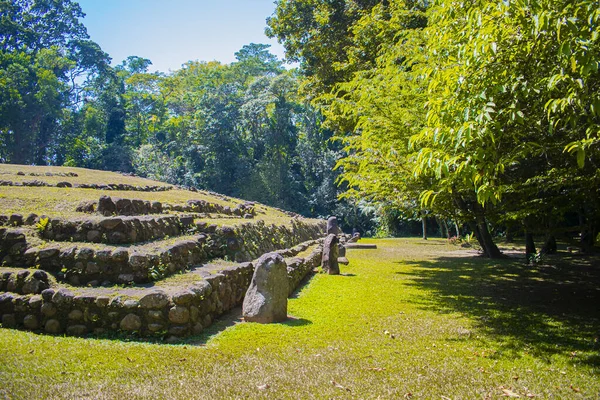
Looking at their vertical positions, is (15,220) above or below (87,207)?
below

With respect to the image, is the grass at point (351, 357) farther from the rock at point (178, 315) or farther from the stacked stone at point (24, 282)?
the stacked stone at point (24, 282)

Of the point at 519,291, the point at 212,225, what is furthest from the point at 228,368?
the point at 519,291

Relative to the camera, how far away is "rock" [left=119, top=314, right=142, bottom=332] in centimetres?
693

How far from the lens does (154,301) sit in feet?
23.0

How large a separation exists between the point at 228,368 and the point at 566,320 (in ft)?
21.8

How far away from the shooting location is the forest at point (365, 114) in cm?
519

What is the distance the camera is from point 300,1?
2336 cm

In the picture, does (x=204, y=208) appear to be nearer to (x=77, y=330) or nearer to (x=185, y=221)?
(x=185, y=221)

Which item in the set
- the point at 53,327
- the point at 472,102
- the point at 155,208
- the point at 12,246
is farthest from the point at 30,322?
the point at 472,102

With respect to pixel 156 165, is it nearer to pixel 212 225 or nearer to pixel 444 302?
pixel 212 225

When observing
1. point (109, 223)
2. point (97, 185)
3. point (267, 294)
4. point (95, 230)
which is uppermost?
point (97, 185)

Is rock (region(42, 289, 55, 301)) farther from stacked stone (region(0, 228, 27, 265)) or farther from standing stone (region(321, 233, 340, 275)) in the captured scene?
standing stone (region(321, 233, 340, 275))

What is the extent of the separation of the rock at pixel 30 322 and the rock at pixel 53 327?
0.68 ft

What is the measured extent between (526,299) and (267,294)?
644cm
